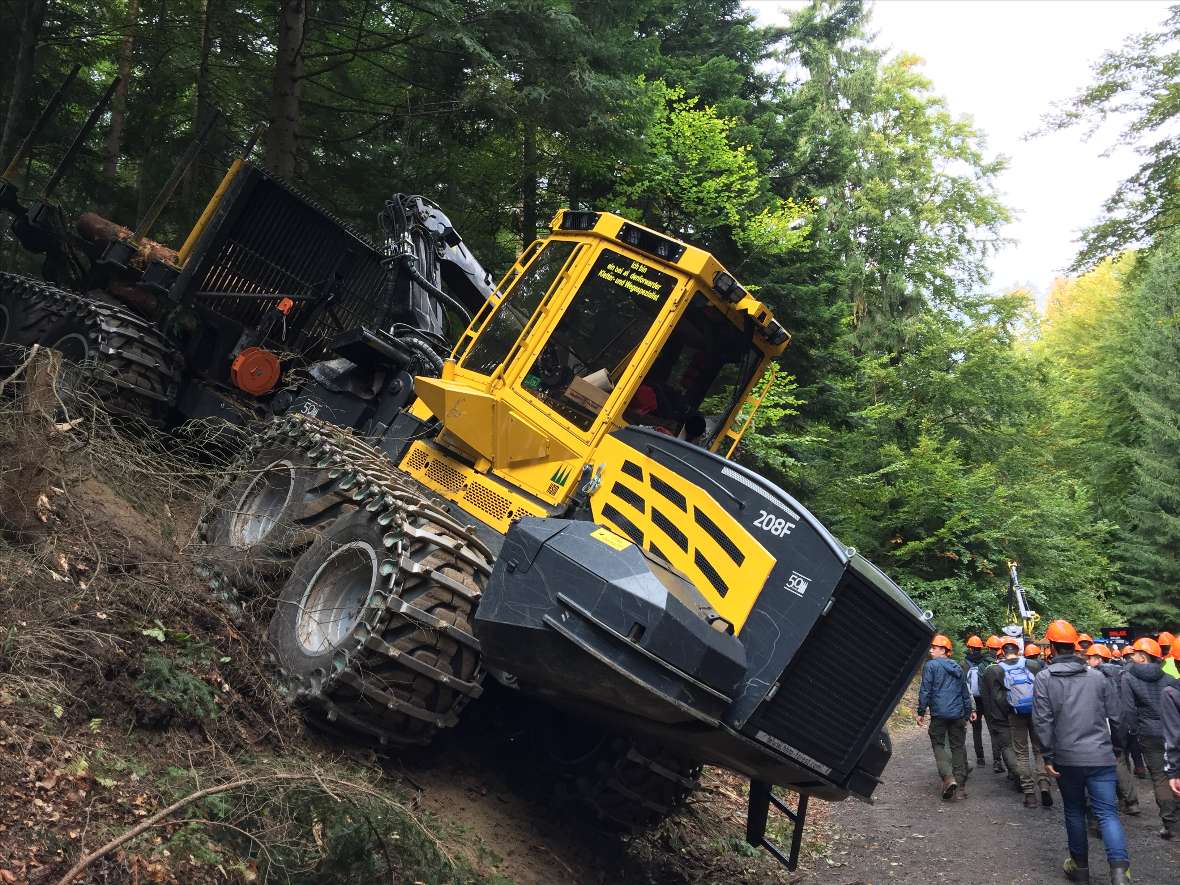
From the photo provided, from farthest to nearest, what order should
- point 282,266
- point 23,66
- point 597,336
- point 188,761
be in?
point 23,66, point 282,266, point 597,336, point 188,761

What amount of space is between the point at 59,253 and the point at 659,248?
8002mm

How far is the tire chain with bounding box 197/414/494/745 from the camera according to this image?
208 inches

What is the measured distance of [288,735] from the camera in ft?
17.7

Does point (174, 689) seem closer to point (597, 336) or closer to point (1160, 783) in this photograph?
point (597, 336)

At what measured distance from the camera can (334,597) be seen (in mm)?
6070

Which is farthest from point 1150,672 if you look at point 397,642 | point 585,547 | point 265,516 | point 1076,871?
point 265,516

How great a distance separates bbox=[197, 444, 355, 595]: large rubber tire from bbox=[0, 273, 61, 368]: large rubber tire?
3.94 m

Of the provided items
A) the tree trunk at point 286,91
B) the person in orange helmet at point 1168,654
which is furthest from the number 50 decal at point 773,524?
the tree trunk at point 286,91

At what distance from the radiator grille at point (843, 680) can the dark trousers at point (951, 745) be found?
701cm

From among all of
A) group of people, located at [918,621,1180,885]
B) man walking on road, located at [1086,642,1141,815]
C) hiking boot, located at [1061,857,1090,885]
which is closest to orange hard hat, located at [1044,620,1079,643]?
group of people, located at [918,621,1180,885]

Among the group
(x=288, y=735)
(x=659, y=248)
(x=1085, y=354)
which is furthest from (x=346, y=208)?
(x=1085, y=354)

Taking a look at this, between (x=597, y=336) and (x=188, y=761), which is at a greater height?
(x=597, y=336)

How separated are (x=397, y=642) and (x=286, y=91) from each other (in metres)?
Answer: 9.48

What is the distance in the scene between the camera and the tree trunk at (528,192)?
1577 centimetres
